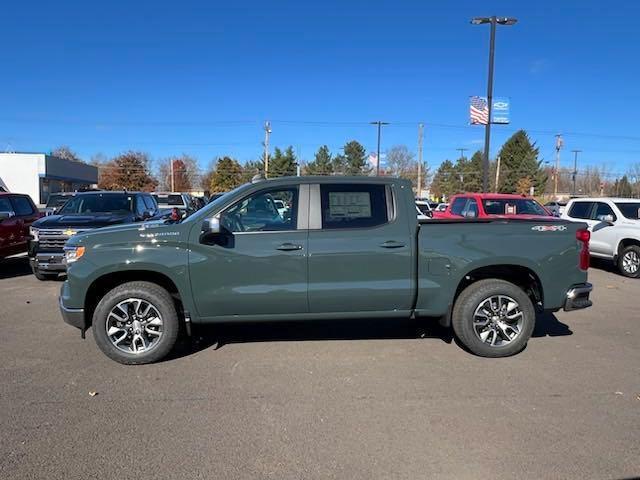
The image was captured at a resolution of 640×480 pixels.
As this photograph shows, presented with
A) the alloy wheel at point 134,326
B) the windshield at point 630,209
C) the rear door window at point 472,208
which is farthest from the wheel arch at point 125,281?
the windshield at point 630,209

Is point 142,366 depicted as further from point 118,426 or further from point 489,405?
point 489,405

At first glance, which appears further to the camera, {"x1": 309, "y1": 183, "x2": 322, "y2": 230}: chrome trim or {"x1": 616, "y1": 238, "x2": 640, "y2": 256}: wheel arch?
{"x1": 616, "y1": 238, "x2": 640, "y2": 256}: wheel arch

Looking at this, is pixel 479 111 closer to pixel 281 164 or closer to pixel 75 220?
pixel 75 220

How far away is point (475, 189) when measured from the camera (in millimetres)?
91750

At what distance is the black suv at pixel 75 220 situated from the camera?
9.01 meters

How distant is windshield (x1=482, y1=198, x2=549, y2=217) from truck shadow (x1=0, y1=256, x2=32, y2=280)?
10.7m

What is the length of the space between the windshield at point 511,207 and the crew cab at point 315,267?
7.22m

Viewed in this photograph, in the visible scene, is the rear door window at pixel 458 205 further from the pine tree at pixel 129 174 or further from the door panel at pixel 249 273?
the pine tree at pixel 129 174

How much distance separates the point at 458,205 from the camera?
44.9 feet

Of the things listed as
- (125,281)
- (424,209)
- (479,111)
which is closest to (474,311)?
(125,281)

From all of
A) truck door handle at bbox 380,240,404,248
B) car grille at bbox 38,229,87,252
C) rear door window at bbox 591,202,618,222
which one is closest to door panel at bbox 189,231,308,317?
truck door handle at bbox 380,240,404,248

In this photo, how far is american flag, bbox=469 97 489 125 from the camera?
2061cm

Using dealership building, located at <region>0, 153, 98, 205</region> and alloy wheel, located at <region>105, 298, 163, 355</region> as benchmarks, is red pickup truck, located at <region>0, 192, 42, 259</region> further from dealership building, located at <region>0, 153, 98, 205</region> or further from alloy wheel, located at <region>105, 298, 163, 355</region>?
dealership building, located at <region>0, 153, 98, 205</region>

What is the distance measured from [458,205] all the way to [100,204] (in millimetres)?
9045
